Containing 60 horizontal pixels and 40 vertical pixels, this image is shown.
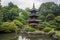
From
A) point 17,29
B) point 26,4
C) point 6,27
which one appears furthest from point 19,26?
point 26,4

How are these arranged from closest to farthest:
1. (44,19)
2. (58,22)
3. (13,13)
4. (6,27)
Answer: (6,27), (58,22), (13,13), (44,19)

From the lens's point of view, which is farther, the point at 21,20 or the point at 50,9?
the point at 50,9

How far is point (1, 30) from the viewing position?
3525 cm

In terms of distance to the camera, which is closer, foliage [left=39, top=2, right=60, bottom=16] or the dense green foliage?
the dense green foliage

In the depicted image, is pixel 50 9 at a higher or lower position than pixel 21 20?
higher

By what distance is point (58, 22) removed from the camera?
38094 millimetres

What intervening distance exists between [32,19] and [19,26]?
6.83 m

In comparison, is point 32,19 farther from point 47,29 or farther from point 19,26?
point 47,29

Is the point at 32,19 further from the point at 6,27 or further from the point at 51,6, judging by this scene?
the point at 6,27

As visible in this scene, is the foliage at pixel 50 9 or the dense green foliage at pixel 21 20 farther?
the foliage at pixel 50 9

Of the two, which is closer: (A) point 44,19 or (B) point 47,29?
(B) point 47,29

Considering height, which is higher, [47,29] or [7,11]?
→ [7,11]

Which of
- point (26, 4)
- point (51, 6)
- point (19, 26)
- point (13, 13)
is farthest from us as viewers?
point (26, 4)

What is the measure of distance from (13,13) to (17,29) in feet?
23.6
